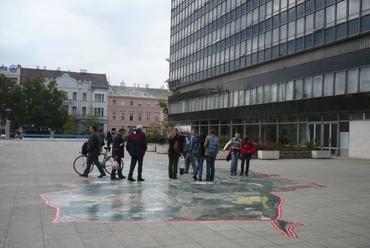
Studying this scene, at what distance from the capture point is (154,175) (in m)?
16.3

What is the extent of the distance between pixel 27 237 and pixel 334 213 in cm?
593

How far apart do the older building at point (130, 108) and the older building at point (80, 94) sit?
2.34 meters

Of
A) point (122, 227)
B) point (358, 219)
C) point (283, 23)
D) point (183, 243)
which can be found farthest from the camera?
point (283, 23)

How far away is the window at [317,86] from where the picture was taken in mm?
35250

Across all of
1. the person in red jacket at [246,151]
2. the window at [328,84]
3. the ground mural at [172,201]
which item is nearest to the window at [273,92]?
the window at [328,84]

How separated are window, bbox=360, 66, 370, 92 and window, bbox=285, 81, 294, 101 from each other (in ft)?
28.6

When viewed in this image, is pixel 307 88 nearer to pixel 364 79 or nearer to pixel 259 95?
pixel 364 79

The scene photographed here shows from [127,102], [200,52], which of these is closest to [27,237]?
[200,52]

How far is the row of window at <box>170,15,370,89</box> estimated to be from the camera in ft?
108

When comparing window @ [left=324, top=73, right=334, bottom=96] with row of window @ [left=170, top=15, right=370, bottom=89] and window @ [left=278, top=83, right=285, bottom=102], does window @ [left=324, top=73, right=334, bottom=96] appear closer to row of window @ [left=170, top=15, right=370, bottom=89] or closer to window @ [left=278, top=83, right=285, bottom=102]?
row of window @ [left=170, top=15, right=370, bottom=89]

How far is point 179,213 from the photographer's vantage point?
8828mm

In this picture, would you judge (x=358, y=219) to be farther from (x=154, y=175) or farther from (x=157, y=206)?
(x=154, y=175)

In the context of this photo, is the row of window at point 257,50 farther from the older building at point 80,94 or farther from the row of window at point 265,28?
the older building at point 80,94

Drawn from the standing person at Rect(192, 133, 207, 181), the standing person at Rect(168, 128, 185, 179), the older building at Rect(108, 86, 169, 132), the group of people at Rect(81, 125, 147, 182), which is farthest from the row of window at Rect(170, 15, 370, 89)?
the older building at Rect(108, 86, 169, 132)
